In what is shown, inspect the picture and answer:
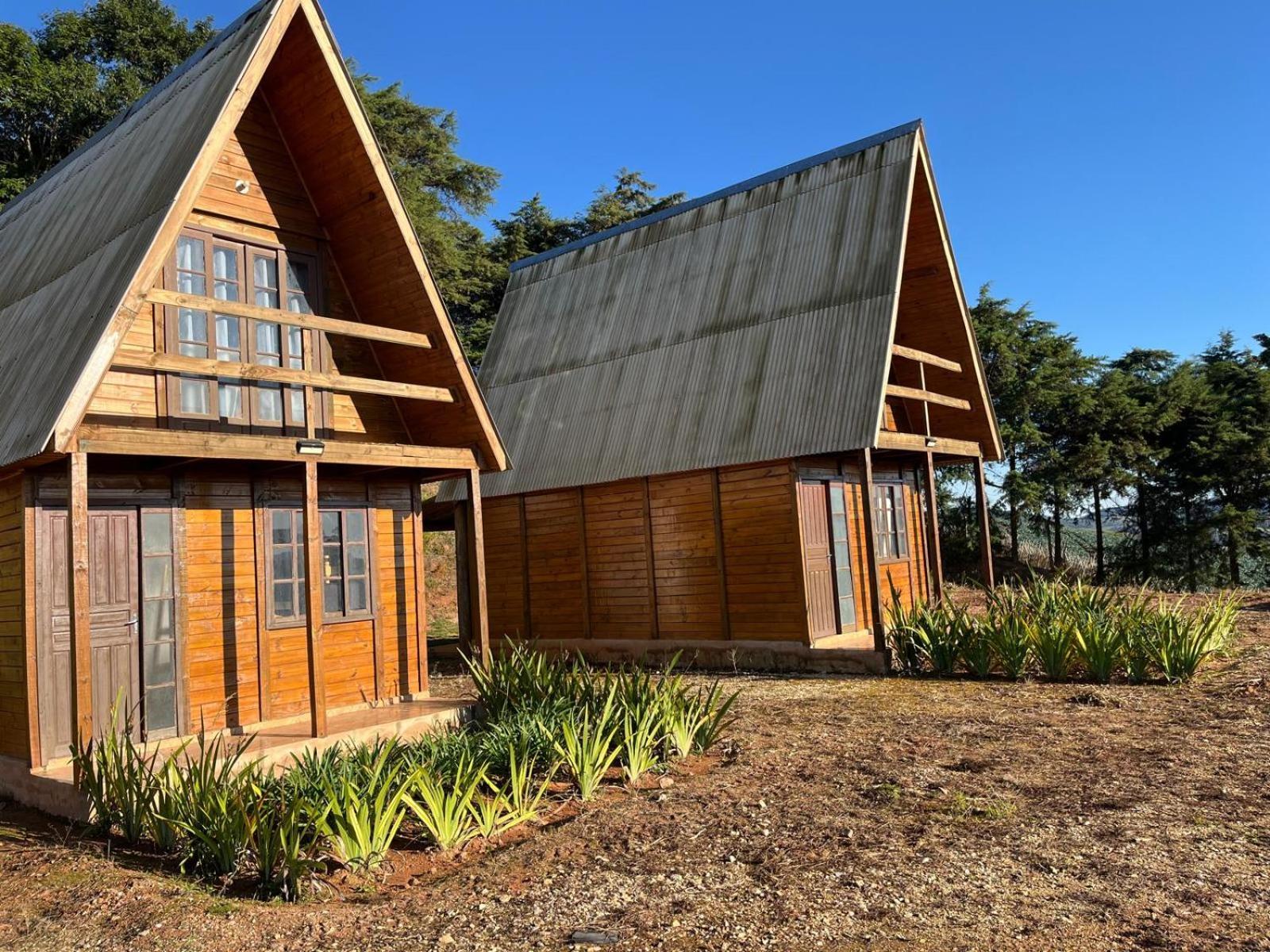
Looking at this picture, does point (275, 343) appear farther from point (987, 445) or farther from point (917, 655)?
point (987, 445)

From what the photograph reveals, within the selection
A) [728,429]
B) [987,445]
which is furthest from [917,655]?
[987,445]

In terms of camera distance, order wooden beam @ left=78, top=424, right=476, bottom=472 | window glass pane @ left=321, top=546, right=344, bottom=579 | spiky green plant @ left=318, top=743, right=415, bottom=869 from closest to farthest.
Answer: spiky green plant @ left=318, top=743, right=415, bottom=869 < wooden beam @ left=78, top=424, right=476, bottom=472 < window glass pane @ left=321, top=546, right=344, bottom=579

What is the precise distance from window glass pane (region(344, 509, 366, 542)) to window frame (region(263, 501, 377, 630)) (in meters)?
0.01

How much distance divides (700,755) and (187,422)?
612 centimetres

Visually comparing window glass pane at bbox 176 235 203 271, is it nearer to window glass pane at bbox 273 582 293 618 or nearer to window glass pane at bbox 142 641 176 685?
window glass pane at bbox 273 582 293 618

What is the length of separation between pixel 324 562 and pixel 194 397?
241 cm

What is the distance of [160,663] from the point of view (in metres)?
9.09

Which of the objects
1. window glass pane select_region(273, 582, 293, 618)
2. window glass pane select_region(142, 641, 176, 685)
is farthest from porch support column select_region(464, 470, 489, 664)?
window glass pane select_region(142, 641, 176, 685)

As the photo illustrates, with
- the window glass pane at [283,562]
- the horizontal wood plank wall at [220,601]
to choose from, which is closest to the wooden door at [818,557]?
the window glass pane at [283,562]

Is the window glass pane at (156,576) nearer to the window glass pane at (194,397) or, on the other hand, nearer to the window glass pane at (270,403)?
the window glass pane at (194,397)

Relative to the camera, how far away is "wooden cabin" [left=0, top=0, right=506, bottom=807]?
8008 millimetres

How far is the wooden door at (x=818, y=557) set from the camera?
13.6 meters

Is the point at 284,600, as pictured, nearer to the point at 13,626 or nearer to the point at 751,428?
the point at 13,626

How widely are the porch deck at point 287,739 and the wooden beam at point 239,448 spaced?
2.54 metres
